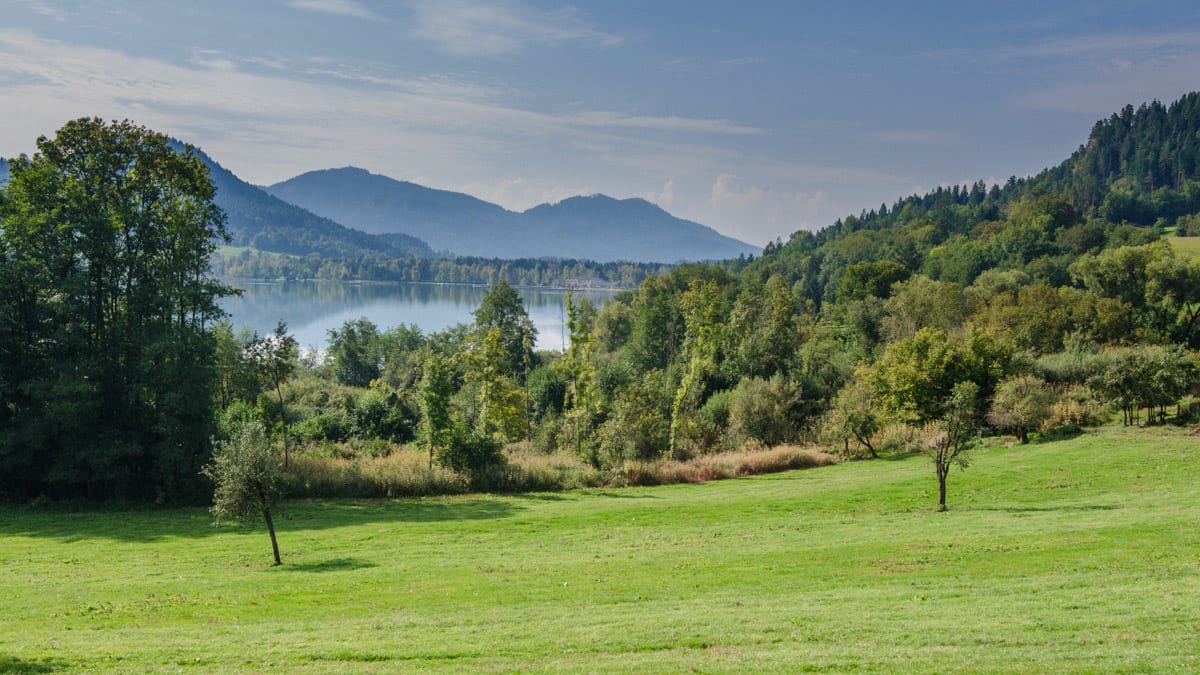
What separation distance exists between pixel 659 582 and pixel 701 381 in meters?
37.7

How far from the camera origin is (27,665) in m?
Result: 11.8

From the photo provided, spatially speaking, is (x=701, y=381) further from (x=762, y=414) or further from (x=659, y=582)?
(x=659, y=582)

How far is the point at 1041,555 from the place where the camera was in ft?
58.6

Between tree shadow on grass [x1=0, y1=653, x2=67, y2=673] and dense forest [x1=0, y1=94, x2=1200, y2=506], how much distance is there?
48.1 feet

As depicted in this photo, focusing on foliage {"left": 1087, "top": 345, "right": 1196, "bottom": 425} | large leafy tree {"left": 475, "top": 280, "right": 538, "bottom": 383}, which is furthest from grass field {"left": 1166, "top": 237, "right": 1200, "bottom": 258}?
large leafy tree {"left": 475, "top": 280, "right": 538, "bottom": 383}

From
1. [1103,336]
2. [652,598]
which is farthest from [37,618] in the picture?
[1103,336]

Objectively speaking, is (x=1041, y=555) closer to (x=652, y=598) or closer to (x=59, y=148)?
(x=652, y=598)

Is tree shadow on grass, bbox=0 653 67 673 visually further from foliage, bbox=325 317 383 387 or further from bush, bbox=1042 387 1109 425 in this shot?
foliage, bbox=325 317 383 387

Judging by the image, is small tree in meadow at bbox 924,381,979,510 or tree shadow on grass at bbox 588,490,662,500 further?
tree shadow on grass at bbox 588,490,662,500

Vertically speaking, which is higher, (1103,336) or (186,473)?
(1103,336)

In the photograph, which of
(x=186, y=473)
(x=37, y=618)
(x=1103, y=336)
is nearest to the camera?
(x=37, y=618)

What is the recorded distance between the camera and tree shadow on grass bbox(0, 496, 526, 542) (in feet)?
82.8

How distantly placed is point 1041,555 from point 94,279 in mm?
39055

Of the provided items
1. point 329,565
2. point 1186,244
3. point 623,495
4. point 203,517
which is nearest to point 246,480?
point 329,565
